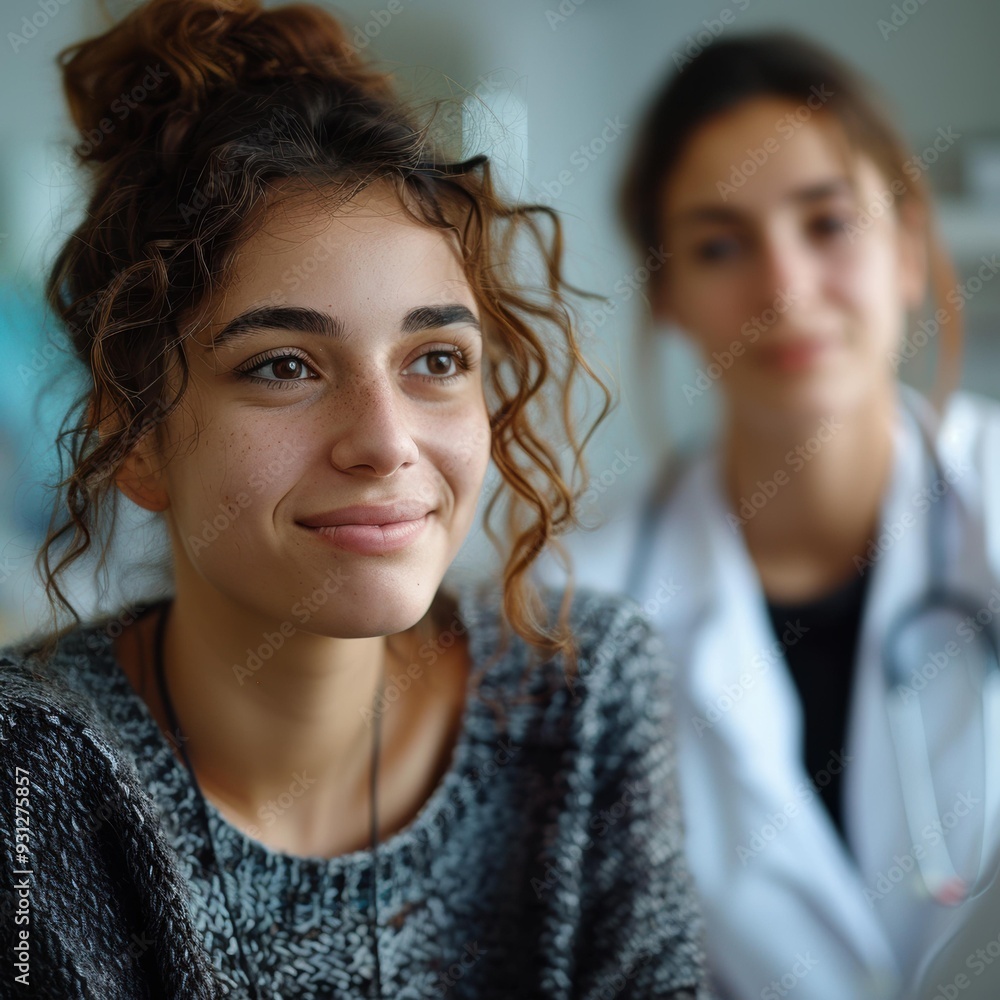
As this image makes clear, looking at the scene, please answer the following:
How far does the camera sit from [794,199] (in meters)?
1.08

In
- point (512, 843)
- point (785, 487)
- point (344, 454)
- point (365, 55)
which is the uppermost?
point (365, 55)

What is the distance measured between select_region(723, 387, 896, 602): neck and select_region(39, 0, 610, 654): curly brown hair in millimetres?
452

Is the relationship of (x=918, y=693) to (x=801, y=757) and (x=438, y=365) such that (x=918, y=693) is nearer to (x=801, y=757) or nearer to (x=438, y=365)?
(x=801, y=757)

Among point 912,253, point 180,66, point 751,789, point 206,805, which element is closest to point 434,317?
point 180,66

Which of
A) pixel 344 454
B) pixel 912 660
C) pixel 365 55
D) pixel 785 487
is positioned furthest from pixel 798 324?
pixel 344 454

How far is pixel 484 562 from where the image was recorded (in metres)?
0.99

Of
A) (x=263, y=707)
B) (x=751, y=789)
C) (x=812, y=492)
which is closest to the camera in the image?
(x=263, y=707)

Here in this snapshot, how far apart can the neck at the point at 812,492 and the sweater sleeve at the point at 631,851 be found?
1.15 ft

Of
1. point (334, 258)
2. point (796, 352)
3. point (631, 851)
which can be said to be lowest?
point (631, 851)

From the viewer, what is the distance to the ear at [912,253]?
1.18 metres

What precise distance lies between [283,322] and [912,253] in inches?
34.4

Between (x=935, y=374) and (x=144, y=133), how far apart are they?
3.27 feet

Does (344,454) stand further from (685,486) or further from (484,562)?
(685,486)

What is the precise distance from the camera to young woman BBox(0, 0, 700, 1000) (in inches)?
25.5
